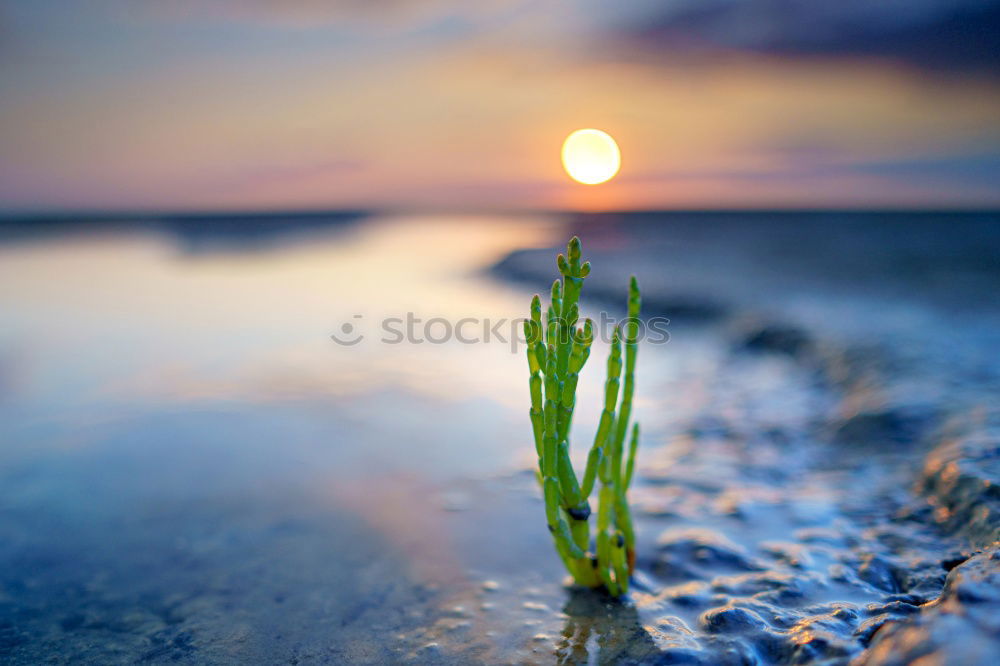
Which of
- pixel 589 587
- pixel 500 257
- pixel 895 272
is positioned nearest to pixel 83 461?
pixel 589 587

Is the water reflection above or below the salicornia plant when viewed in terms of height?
below

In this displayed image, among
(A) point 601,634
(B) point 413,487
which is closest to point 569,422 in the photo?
(A) point 601,634

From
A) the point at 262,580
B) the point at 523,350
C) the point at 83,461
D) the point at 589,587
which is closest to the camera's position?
the point at 589,587

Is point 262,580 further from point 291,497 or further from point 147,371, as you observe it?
point 147,371

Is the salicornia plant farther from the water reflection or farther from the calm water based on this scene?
the calm water

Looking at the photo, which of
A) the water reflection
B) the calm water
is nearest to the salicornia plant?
the water reflection

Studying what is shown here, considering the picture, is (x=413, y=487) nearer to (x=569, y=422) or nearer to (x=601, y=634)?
(x=601, y=634)

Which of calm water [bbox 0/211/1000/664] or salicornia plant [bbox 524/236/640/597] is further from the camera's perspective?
calm water [bbox 0/211/1000/664]
